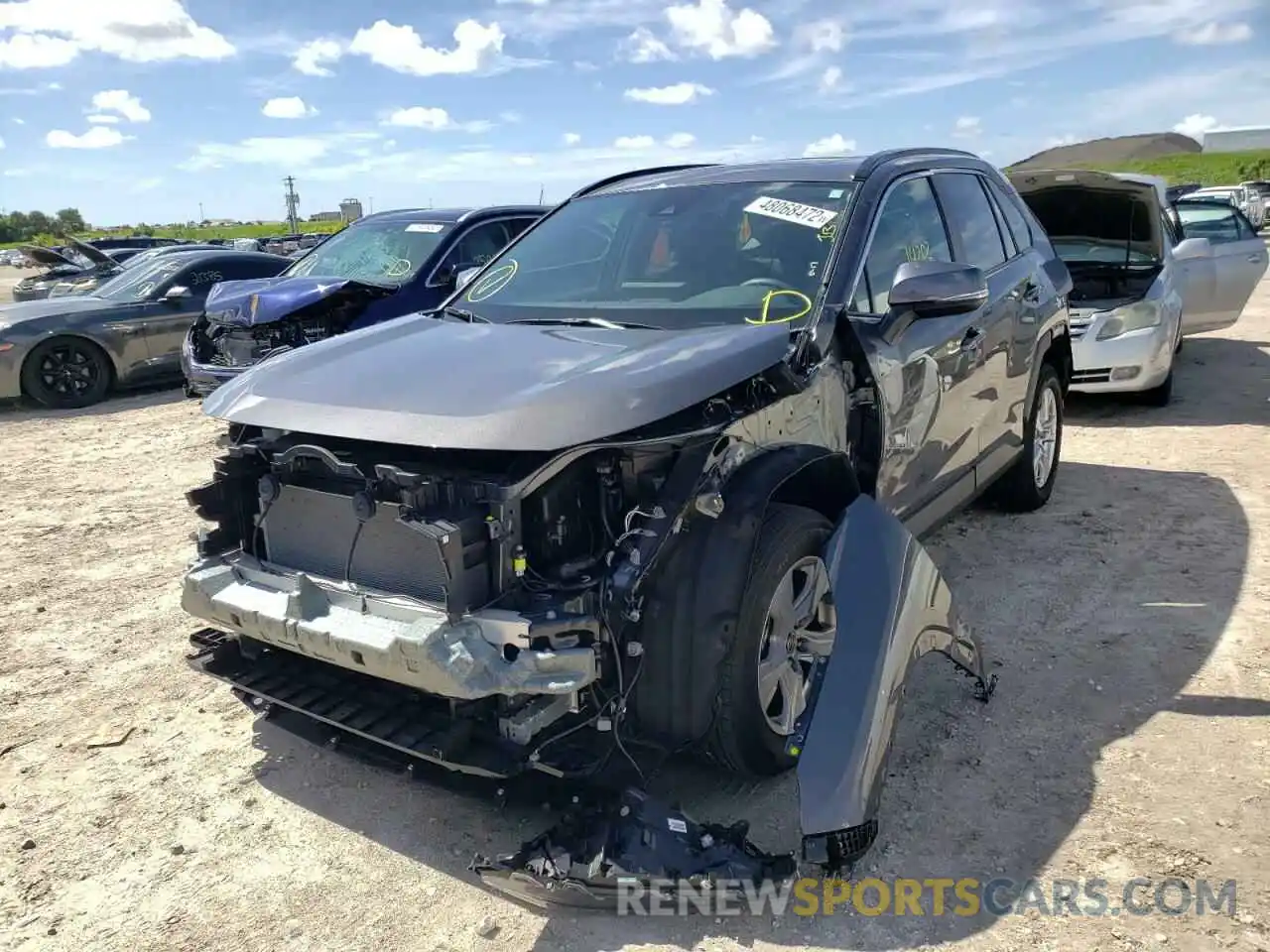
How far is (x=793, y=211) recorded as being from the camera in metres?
3.76

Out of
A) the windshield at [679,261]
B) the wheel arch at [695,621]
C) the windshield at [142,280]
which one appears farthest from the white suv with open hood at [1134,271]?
the windshield at [142,280]

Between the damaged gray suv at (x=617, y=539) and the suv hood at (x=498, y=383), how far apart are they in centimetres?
1

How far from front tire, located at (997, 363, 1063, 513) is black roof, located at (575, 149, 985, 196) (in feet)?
4.82

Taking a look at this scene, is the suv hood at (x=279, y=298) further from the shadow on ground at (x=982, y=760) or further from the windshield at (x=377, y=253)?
the shadow on ground at (x=982, y=760)

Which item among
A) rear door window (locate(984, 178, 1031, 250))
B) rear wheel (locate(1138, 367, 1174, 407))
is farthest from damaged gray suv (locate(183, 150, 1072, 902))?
rear wheel (locate(1138, 367, 1174, 407))

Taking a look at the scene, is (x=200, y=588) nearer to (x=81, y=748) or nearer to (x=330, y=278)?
(x=81, y=748)

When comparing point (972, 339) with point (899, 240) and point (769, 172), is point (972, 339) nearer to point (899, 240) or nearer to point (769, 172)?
point (899, 240)

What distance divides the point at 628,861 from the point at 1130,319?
7.07 meters

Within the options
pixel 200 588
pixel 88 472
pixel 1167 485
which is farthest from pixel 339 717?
pixel 88 472

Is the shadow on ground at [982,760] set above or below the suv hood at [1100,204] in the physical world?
below

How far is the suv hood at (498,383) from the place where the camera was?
252 centimetres

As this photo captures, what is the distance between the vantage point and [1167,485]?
6.14 metres

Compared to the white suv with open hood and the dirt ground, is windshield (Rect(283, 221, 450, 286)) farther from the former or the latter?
the white suv with open hood

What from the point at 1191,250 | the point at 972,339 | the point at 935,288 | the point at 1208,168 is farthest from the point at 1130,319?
the point at 1208,168
